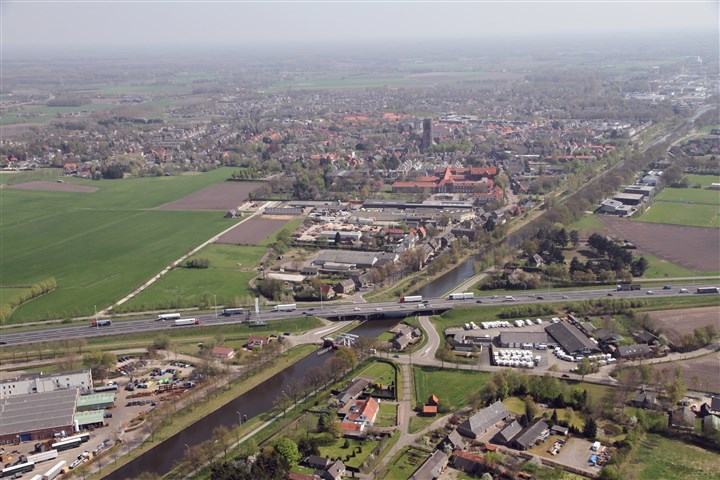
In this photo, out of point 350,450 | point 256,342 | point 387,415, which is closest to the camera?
point 350,450

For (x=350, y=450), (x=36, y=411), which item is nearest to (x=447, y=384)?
(x=350, y=450)

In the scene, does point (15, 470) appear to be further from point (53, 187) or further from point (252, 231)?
point (53, 187)

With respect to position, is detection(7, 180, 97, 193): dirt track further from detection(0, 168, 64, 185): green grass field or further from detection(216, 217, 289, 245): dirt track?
detection(216, 217, 289, 245): dirt track

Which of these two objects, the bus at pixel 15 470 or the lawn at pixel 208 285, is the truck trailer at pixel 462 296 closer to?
the lawn at pixel 208 285

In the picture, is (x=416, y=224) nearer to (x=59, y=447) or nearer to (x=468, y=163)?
(x=468, y=163)

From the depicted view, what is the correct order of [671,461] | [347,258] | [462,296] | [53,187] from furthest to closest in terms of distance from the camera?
[53,187] < [347,258] < [462,296] < [671,461]

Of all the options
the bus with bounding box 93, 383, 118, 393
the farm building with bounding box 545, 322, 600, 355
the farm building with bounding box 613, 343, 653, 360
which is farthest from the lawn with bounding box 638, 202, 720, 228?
the bus with bounding box 93, 383, 118, 393
